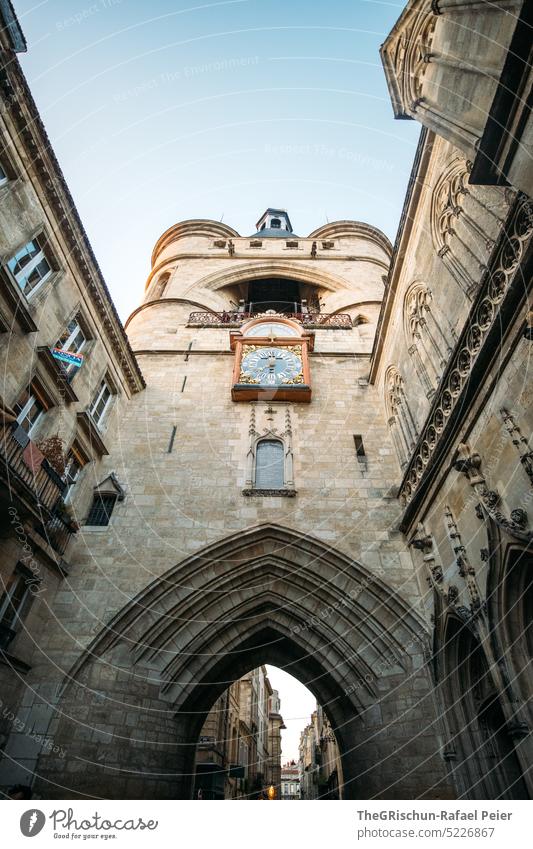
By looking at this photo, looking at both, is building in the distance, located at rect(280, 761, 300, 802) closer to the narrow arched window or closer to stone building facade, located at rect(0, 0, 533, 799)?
stone building facade, located at rect(0, 0, 533, 799)

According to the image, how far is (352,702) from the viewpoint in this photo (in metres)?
6.96

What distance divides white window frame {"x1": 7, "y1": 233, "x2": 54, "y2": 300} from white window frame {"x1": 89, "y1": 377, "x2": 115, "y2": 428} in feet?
9.04

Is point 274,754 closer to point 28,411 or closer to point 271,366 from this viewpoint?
point 271,366

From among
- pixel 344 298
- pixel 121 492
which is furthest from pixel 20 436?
pixel 344 298

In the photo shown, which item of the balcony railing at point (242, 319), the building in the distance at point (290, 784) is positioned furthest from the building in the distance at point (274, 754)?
the balcony railing at point (242, 319)

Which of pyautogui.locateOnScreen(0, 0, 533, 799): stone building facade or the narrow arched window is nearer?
pyautogui.locateOnScreen(0, 0, 533, 799): stone building facade

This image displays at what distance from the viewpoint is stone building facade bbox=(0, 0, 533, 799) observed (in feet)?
16.4

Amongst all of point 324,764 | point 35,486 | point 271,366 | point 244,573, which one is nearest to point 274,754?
point 324,764

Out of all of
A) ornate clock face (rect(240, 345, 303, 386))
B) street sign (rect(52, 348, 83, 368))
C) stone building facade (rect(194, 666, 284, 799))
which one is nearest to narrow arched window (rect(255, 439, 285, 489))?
ornate clock face (rect(240, 345, 303, 386))

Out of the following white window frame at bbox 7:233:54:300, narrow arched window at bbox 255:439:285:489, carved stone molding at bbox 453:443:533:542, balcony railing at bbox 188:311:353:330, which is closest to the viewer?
carved stone molding at bbox 453:443:533:542

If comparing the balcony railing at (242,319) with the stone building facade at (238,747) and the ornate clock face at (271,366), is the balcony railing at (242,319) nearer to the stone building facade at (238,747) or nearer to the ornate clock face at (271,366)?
the ornate clock face at (271,366)

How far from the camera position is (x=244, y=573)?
26.3ft

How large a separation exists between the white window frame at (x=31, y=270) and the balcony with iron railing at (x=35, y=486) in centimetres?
243
